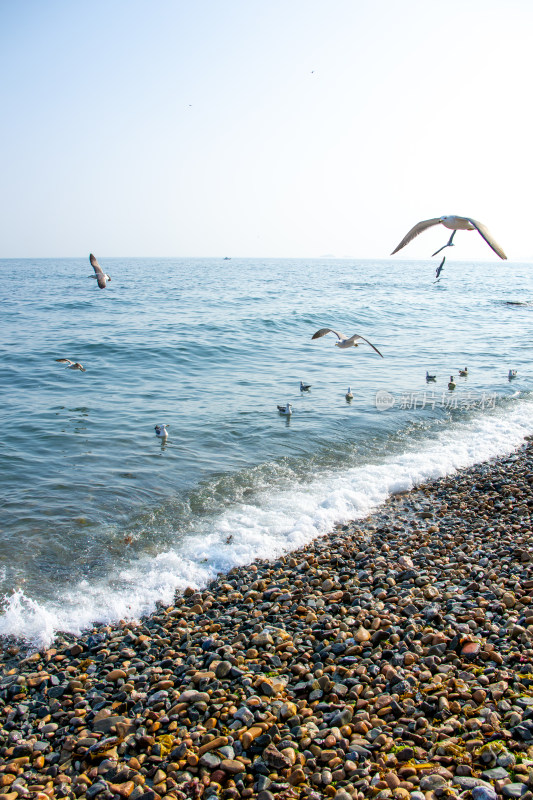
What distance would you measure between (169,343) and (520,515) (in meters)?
19.0

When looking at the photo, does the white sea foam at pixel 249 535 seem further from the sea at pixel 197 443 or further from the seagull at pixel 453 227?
the seagull at pixel 453 227

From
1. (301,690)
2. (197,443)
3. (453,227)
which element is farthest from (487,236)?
(197,443)

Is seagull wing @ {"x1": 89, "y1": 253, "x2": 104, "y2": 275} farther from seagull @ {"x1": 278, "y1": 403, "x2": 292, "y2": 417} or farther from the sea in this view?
seagull @ {"x1": 278, "y1": 403, "x2": 292, "y2": 417}

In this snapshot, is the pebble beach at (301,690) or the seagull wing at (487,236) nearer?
the pebble beach at (301,690)

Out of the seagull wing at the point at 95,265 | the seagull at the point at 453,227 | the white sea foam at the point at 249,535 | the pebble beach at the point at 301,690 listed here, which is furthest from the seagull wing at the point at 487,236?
the seagull wing at the point at 95,265

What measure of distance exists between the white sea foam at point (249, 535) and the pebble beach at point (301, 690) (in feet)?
1.03

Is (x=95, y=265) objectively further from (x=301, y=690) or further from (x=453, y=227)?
(x=301, y=690)

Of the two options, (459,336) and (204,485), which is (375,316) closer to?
(459,336)

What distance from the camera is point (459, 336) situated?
30.2 metres

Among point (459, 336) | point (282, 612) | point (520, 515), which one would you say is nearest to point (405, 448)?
point (520, 515)

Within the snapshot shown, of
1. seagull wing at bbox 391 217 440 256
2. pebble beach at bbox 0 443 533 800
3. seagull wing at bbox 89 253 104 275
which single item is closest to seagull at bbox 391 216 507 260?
seagull wing at bbox 391 217 440 256

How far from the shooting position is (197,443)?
41.1 ft

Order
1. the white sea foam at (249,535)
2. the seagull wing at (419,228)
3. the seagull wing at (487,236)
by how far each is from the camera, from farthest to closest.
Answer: the seagull wing at (419,228) < the seagull wing at (487,236) < the white sea foam at (249,535)

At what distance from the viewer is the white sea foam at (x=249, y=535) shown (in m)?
6.34
